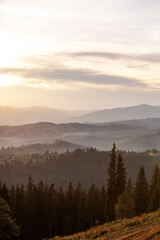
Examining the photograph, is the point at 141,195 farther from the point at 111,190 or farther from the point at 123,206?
the point at 123,206

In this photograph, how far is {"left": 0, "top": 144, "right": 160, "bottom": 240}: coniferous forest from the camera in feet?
225

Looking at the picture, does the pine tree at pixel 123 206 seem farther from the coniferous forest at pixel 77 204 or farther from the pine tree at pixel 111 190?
the pine tree at pixel 111 190


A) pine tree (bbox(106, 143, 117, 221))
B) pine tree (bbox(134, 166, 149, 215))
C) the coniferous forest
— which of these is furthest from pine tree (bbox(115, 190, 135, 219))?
pine tree (bbox(134, 166, 149, 215))

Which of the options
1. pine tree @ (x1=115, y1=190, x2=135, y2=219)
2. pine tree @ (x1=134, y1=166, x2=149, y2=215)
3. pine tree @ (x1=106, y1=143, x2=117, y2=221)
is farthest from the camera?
pine tree @ (x1=134, y1=166, x2=149, y2=215)

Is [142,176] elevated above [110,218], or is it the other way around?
[142,176]

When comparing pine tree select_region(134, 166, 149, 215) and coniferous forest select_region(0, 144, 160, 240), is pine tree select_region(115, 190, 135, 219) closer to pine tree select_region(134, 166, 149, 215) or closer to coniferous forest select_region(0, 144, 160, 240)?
coniferous forest select_region(0, 144, 160, 240)

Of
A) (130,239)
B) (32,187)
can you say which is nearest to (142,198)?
(32,187)

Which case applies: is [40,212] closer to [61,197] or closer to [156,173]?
[61,197]

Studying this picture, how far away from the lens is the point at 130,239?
931 inches

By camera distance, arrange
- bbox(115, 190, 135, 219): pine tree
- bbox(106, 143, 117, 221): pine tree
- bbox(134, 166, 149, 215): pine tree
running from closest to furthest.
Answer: bbox(115, 190, 135, 219): pine tree, bbox(106, 143, 117, 221): pine tree, bbox(134, 166, 149, 215): pine tree

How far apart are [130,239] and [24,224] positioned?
6613 cm

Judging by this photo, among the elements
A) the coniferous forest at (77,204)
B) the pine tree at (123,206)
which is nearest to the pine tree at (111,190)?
the coniferous forest at (77,204)

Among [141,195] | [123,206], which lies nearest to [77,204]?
[141,195]

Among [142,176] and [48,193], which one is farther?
[48,193]
